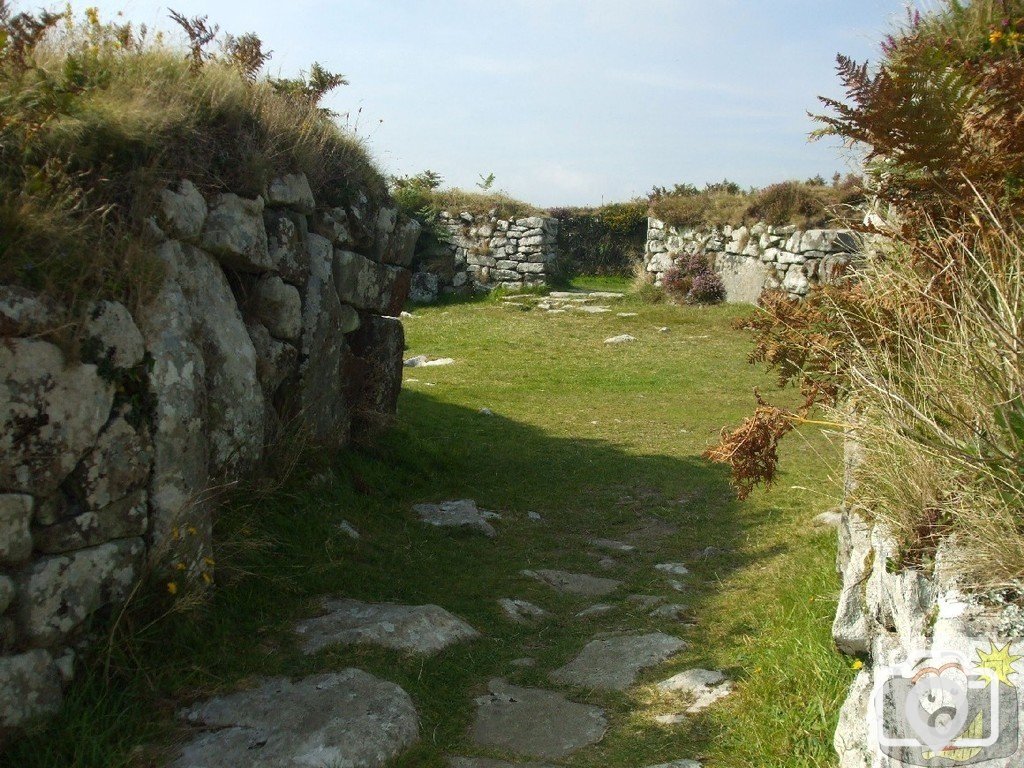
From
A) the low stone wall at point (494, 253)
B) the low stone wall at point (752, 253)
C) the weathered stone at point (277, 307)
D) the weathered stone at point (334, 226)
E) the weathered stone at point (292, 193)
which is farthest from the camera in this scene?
the low stone wall at point (494, 253)

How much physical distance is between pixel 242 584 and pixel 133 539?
105 cm

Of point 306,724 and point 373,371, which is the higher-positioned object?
point 373,371

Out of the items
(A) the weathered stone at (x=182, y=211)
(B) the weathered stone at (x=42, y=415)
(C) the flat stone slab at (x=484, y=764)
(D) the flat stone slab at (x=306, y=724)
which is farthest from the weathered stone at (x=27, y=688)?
(A) the weathered stone at (x=182, y=211)

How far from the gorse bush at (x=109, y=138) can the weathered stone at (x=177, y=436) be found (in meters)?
0.25

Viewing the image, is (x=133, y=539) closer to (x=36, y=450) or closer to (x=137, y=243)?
(x=36, y=450)

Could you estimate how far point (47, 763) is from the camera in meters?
3.87

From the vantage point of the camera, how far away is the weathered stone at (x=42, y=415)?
409cm

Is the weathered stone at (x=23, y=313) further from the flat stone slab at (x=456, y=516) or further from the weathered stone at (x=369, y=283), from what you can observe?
the flat stone slab at (x=456, y=516)

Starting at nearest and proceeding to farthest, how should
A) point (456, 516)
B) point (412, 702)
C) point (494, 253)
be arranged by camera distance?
1. point (412, 702)
2. point (456, 516)
3. point (494, 253)

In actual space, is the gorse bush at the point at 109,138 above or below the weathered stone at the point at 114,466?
above

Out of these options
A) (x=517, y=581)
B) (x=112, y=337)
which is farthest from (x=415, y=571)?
(x=112, y=337)

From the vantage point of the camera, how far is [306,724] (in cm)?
433

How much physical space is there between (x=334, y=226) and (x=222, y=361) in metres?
2.48

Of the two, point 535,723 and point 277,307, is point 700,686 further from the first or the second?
point 277,307
